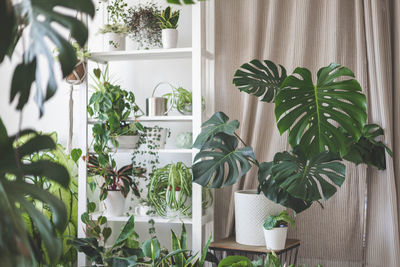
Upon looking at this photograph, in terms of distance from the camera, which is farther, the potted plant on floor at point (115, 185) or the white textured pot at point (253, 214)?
the potted plant on floor at point (115, 185)

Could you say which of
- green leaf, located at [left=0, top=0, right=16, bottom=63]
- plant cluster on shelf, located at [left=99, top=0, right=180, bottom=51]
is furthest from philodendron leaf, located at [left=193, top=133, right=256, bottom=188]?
green leaf, located at [left=0, top=0, right=16, bottom=63]

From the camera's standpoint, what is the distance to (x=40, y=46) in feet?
2.56

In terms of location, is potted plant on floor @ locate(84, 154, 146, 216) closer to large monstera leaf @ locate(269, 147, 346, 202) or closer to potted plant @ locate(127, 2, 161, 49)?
potted plant @ locate(127, 2, 161, 49)

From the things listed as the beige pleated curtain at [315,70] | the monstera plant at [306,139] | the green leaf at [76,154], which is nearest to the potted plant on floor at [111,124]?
the green leaf at [76,154]

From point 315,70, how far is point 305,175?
2.59ft

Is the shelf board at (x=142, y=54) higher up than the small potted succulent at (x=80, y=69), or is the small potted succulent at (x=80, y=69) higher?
the shelf board at (x=142, y=54)

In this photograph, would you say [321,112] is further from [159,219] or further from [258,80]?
[159,219]

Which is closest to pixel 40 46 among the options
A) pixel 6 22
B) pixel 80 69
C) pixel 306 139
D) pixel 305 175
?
pixel 6 22

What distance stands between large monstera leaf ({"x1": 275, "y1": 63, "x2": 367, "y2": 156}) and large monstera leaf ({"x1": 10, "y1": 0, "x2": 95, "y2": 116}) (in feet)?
4.46

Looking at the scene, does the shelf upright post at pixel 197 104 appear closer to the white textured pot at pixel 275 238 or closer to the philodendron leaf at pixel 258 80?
the philodendron leaf at pixel 258 80

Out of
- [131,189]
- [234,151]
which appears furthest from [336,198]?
[131,189]

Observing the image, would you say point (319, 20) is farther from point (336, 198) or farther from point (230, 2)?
point (336, 198)

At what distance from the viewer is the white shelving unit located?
2543 millimetres

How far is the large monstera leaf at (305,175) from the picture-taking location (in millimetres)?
2107
